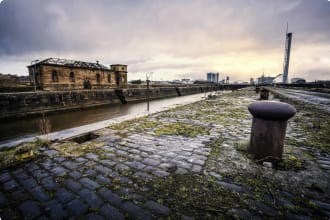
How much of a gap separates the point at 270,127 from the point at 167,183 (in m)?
1.99

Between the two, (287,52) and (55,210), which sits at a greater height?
(287,52)

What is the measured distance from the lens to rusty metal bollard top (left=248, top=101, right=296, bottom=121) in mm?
2557

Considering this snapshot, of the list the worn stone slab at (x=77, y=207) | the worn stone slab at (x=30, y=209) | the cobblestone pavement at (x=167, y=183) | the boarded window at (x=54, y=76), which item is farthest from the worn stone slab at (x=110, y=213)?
the boarded window at (x=54, y=76)

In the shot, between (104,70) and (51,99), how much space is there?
2374cm

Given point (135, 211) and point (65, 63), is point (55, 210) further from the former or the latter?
point (65, 63)

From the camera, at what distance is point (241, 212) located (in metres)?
1.74

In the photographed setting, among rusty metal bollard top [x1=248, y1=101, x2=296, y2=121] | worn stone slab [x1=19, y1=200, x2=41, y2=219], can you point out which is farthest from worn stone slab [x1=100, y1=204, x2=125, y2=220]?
rusty metal bollard top [x1=248, y1=101, x2=296, y2=121]

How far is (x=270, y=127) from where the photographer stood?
106 inches

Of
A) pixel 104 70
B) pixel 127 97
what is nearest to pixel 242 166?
pixel 127 97

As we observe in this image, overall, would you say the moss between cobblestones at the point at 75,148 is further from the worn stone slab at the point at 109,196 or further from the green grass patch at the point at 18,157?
the worn stone slab at the point at 109,196

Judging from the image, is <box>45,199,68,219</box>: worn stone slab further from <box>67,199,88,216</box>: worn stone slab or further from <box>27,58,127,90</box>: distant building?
<box>27,58,127,90</box>: distant building

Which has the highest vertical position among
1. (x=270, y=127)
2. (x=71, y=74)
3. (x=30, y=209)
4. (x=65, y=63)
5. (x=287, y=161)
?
(x=65, y=63)

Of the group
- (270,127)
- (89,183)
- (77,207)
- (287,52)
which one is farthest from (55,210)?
(287,52)

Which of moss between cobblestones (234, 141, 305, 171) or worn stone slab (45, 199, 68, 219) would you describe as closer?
worn stone slab (45, 199, 68, 219)
